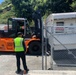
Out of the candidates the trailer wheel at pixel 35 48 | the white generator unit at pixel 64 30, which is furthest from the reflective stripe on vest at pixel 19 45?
the trailer wheel at pixel 35 48

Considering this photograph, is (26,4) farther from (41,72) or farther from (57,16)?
(41,72)

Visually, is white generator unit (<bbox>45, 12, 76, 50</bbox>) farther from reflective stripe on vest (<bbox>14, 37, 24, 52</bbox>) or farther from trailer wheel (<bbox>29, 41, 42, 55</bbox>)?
reflective stripe on vest (<bbox>14, 37, 24, 52</bbox>)

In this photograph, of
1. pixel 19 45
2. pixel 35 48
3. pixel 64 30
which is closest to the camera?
pixel 19 45

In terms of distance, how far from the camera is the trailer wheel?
66.8 feet

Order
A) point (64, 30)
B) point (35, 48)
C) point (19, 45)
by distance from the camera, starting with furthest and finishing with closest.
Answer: point (35, 48), point (64, 30), point (19, 45)

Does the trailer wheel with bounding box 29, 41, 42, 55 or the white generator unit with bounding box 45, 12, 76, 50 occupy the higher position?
the white generator unit with bounding box 45, 12, 76, 50

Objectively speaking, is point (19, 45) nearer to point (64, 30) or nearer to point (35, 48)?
point (64, 30)

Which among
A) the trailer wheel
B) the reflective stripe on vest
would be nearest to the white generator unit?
the trailer wheel

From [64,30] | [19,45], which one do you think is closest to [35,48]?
[64,30]

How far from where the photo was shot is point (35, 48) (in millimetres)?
20516

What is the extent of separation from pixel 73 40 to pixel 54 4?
1981 centimetres

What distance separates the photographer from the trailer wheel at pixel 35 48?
20375 mm

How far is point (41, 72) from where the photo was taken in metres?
12.2

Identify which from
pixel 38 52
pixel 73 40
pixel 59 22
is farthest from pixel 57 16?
pixel 38 52
